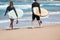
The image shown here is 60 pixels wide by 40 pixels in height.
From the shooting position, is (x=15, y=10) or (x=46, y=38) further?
(x=15, y=10)

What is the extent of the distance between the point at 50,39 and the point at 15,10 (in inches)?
74.0

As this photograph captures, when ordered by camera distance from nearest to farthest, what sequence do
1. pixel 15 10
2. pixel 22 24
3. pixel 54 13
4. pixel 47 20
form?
pixel 15 10
pixel 22 24
pixel 47 20
pixel 54 13

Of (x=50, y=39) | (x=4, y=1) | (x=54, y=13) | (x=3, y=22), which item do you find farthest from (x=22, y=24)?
(x=50, y=39)

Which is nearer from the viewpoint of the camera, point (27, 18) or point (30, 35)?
point (30, 35)

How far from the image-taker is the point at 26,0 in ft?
26.4

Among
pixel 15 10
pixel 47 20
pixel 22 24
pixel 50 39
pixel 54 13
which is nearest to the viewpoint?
pixel 50 39

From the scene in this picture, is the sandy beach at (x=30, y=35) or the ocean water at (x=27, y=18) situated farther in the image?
the ocean water at (x=27, y=18)

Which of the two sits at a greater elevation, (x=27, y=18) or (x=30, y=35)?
(x=30, y=35)

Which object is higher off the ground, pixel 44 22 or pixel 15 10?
pixel 15 10

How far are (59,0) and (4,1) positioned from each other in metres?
Answer: 1.93

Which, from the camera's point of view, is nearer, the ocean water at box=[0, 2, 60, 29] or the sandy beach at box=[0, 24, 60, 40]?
the sandy beach at box=[0, 24, 60, 40]

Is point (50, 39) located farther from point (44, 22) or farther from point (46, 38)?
point (44, 22)

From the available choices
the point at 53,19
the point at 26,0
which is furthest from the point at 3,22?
the point at 53,19

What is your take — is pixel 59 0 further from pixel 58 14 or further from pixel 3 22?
pixel 3 22
